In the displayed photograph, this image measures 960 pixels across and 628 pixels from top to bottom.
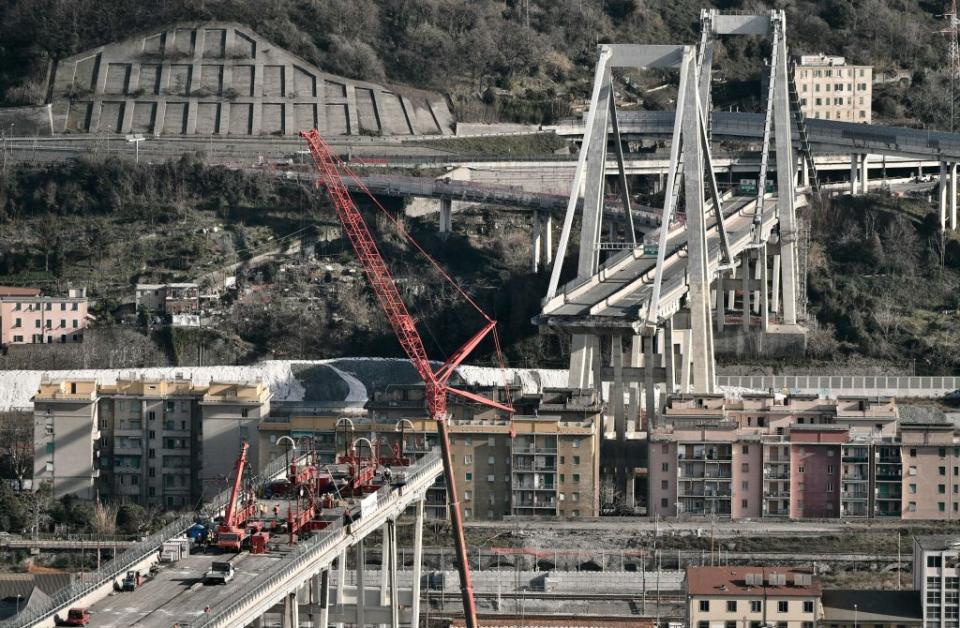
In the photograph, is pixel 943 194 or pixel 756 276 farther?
pixel 943 194

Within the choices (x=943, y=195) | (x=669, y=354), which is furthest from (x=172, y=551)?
(x=943, y=195)

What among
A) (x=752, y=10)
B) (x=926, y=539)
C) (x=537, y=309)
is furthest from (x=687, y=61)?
(x=752, y=10)

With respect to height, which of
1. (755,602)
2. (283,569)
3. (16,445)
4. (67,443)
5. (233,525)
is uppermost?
(233,525)

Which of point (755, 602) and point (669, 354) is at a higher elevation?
point (669, 354)

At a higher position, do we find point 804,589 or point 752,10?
point 752,10

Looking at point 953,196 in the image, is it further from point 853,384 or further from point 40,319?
point 40,319

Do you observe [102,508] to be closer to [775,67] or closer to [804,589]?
[804,589]

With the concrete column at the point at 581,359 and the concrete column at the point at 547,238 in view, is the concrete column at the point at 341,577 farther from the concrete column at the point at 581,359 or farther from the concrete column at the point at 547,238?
the concrete column at the point at 547,238
